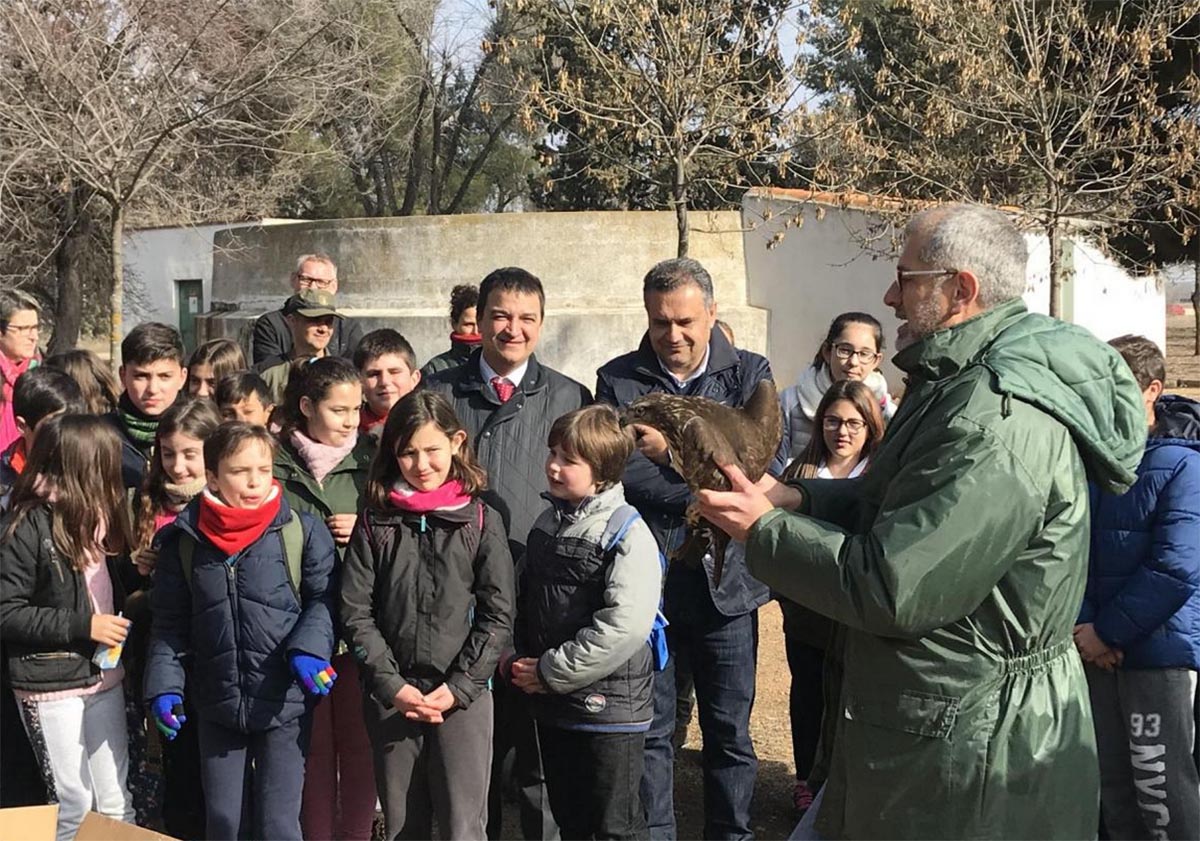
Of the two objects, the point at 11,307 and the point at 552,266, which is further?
the point at 552,266

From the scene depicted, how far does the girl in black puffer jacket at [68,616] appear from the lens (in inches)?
164

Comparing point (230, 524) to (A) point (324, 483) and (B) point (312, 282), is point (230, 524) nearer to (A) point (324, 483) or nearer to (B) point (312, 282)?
(A) point (324, 483)

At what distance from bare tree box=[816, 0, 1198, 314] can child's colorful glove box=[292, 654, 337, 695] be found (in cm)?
1079

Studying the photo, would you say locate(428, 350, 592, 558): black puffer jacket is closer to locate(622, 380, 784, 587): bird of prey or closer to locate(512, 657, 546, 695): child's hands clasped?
locate(512, 657, 546, 695): child's hands clasped

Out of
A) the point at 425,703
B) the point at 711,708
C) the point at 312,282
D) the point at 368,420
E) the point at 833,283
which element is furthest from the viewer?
the point at 833,283

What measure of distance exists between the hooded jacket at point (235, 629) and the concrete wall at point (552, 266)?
1454cm

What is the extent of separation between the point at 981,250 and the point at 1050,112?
482 inches

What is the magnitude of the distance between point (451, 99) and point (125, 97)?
18571 millimetres

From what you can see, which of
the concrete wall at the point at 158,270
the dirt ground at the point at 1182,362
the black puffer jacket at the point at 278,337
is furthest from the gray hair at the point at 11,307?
the concrete wall at the point at 158,270

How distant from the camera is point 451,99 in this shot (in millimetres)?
33625

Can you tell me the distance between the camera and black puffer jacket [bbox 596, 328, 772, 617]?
14.0 feet

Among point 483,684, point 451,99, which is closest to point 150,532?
point 483,684

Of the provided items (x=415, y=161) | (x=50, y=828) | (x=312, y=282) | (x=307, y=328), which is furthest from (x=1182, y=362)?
(x=50, y=828)

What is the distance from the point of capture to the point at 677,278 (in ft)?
14.0
